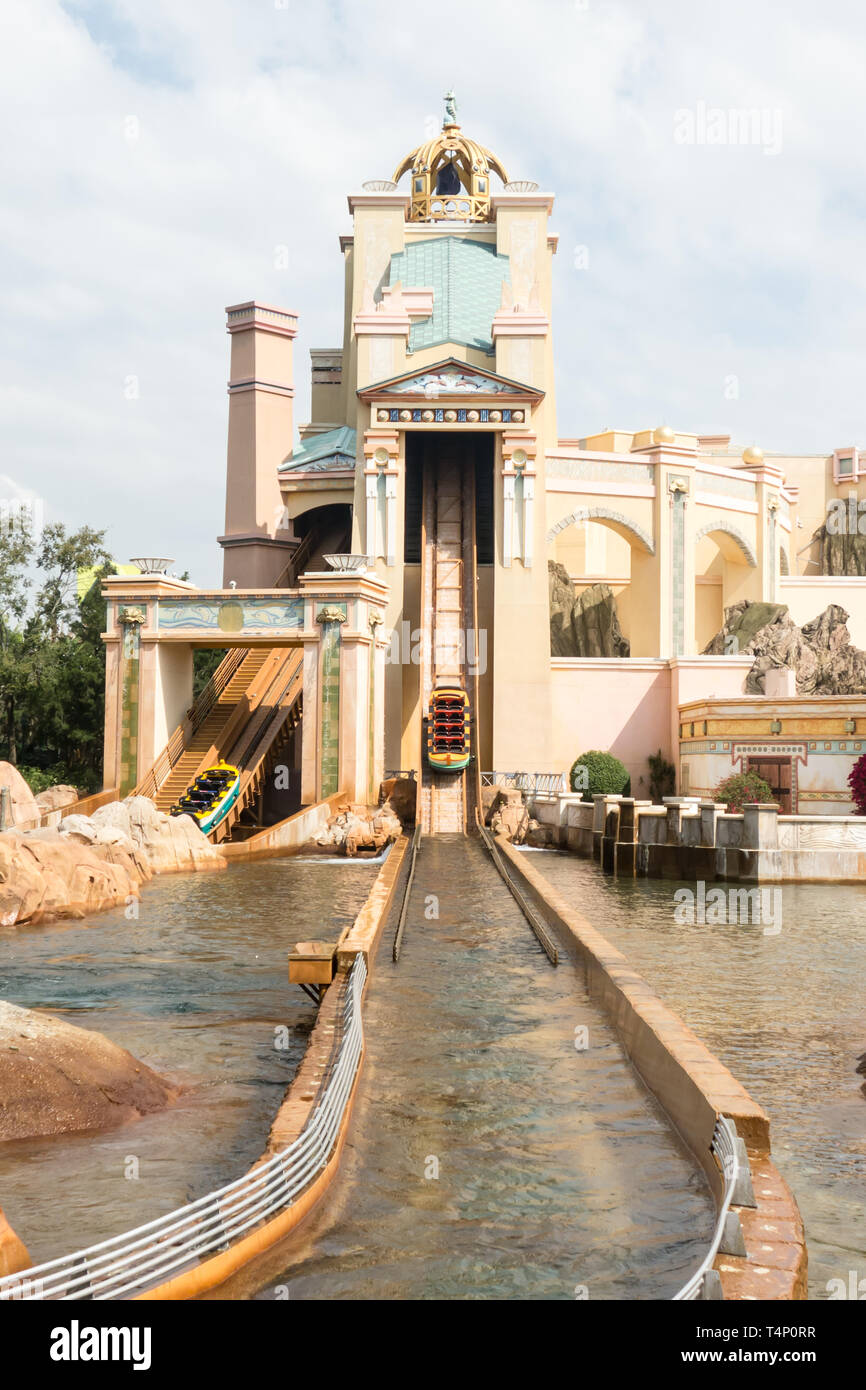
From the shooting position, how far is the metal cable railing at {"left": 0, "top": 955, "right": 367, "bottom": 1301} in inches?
182

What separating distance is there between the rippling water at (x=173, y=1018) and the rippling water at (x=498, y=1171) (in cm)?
96

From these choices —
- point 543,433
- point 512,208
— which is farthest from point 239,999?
point 512,208

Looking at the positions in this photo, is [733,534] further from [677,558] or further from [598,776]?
[598,776]

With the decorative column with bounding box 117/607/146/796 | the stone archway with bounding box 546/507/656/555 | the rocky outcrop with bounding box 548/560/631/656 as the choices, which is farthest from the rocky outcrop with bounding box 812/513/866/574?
the decorative column with bounding box 117/607/146/796

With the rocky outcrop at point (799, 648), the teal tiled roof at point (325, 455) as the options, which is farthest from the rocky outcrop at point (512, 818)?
the teal tiled roof at point (325, 455)

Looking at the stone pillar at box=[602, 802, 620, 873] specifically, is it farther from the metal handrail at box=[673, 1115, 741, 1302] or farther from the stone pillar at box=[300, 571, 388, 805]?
the metal handrail at box=[673, 1115, 741, 1302]

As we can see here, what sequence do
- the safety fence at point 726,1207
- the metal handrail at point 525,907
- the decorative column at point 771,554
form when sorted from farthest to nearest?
1. the decorative column at point 771,554
2. the metal handrail at point 525,907
3. the safety fence at point 726,1207

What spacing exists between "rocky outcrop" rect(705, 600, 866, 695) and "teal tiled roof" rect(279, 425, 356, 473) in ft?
45.6

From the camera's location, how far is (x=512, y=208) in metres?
43.1

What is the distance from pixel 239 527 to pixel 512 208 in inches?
565

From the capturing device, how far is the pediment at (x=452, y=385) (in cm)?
3638

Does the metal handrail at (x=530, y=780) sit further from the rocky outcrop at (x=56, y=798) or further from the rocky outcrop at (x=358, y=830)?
the rocky outcrop at (x=56, y=798)

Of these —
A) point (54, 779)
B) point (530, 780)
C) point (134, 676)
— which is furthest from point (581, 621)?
point (134, 676)

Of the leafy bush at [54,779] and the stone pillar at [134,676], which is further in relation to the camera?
the leafy bush at [54,779]
